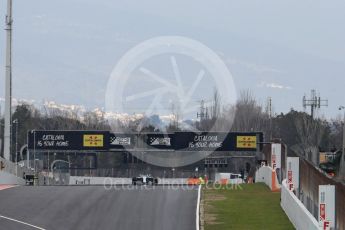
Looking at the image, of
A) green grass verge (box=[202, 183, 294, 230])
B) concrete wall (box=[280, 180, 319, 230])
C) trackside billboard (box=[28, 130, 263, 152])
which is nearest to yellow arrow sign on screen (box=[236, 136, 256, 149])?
trackside billboard (box=[28, 130, 263, 152])

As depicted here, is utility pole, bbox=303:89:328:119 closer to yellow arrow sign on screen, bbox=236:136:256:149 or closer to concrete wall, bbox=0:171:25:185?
yellow arrow sign on screen, bbox=236:136:256:149

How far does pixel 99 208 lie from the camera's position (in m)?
31.4

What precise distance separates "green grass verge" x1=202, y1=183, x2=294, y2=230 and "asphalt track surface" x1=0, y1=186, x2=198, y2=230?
0.74m

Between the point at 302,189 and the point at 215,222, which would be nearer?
the point at 302,189

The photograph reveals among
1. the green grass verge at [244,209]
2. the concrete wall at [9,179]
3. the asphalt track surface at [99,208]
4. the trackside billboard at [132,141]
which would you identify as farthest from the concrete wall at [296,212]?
the trackside billboard at [132,141]

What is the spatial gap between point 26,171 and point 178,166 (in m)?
55.5

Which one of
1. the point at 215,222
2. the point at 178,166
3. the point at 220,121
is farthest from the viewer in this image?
the point at 220,121

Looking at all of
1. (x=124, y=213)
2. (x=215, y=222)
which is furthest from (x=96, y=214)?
(x=215, y=222)

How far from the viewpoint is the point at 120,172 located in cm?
12050

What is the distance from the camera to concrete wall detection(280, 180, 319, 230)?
2175 cm

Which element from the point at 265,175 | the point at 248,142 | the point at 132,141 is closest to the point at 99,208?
the point at 265,175

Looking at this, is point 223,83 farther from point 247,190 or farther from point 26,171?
point 247,190

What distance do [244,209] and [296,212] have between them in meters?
5.85

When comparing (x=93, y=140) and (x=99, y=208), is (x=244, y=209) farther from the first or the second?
(x=93, y=140)
